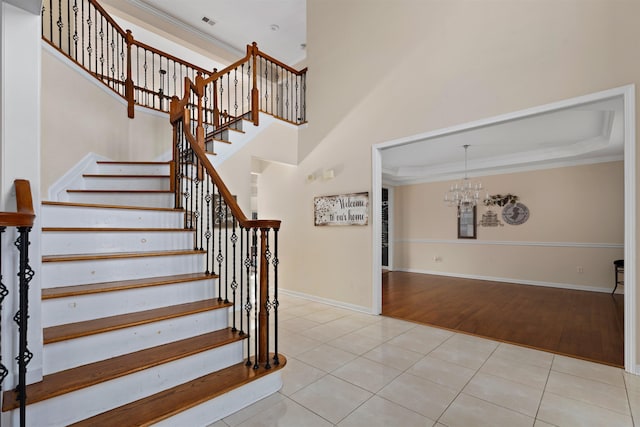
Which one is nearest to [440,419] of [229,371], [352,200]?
[229,371]

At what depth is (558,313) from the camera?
13.9ft

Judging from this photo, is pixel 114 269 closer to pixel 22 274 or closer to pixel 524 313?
pixel 22 274

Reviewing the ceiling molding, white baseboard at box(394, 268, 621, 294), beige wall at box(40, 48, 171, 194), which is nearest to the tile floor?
beige wall at box(40, 48, 171, 194)

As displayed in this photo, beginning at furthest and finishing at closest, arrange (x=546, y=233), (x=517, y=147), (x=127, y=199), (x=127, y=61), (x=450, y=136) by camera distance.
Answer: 1. (x=546, y=233)
2. (x=517, y=147)
3. (x=450, y=136)
4. (x=127, y=61)
5. (x=127, y=199)

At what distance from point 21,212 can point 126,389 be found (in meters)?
1.12

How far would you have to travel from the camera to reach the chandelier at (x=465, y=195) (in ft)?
21.4

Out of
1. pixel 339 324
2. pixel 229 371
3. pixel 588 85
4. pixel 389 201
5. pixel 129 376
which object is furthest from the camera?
pixel 389 201

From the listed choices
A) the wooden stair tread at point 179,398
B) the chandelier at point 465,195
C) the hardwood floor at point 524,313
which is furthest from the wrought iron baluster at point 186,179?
the chandelier at point 465,195

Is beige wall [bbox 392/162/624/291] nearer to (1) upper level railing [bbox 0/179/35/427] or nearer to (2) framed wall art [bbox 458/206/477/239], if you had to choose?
(2) framed wall art [bbox 458/206/477/239]

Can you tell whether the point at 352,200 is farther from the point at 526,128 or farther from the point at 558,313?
the point at 558,313

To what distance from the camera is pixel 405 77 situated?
3.92 metres

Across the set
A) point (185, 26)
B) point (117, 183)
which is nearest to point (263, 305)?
point (117, 183)

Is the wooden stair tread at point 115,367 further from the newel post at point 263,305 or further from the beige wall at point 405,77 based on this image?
the beige wall at point 405,77

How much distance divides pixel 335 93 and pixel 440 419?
4342 mm
